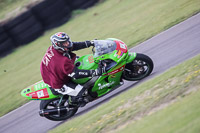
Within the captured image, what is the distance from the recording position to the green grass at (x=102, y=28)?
1122cm

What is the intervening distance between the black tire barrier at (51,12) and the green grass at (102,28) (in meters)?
0.53

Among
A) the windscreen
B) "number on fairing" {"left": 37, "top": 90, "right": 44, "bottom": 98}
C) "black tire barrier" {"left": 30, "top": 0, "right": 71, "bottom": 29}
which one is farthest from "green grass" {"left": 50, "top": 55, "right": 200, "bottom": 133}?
"black tire barrier" {"left": 30, "top": 0, "right": 71, "bottom": 29}

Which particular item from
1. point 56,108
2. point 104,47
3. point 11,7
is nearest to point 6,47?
point 11,7

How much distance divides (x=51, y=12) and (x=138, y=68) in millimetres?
10950

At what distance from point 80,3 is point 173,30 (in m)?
8.99

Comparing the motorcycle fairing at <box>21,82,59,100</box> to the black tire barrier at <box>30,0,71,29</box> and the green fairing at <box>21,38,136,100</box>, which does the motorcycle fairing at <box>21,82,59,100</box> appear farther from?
the black tire barrier at <box>30,0,71,29</box>

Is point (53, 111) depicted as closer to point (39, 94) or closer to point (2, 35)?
point (39, 94)

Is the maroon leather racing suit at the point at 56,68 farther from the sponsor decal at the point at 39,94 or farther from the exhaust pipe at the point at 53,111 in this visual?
the exhaust pipe at the point at 53,111

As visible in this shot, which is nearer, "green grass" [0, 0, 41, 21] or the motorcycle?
the motorcycle

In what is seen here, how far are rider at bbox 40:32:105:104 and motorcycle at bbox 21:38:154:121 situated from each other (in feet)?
0.67

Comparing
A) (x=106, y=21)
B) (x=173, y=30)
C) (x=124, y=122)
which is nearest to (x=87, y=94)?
(x=124, y=122)

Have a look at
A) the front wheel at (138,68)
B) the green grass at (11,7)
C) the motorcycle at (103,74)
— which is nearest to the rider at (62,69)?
the motorcycle at (103,74)

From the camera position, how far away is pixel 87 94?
281 inches

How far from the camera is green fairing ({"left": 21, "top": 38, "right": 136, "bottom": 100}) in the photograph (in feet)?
22.1
